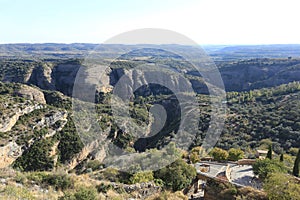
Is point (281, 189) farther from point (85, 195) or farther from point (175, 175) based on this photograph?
point (85, 195)

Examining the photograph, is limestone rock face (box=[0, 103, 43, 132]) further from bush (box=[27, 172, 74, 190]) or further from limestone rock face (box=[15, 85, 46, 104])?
bush (box=[27, 172, 74, 190])

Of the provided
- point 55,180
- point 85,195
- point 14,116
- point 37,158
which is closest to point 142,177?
point 55,180

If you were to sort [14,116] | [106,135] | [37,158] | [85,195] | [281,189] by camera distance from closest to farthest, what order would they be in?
[85,195], [281,189], [37,158], [14,116], [106,135]

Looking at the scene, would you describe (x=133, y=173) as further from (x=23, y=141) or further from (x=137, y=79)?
(x=137, y=79)

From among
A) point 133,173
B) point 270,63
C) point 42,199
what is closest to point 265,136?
point 133,173

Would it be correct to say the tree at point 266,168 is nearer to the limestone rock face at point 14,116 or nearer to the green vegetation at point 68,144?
the green vegetation at point 68,144

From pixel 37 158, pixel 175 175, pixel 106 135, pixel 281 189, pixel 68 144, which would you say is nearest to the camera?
pixel 281 189
